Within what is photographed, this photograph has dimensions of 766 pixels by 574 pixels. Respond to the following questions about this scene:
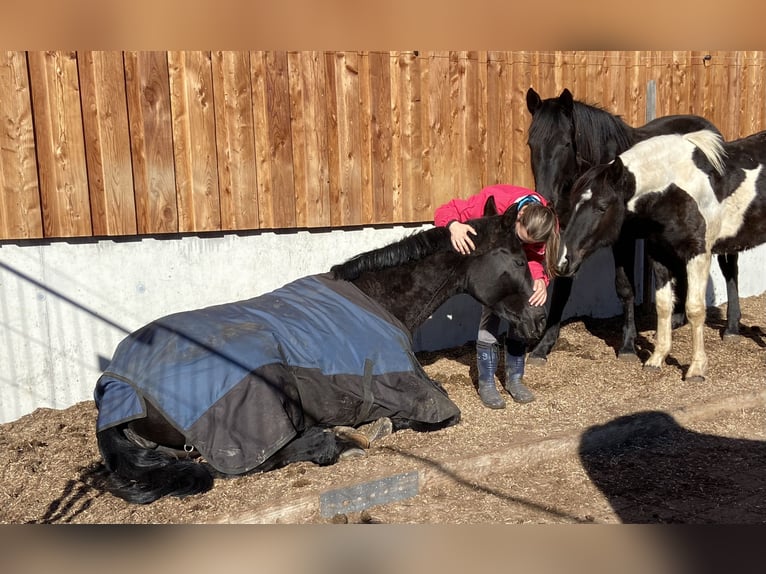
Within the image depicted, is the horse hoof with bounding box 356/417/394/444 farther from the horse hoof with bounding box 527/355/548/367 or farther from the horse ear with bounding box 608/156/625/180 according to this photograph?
the horse ear with bounding box 608/156/625/180

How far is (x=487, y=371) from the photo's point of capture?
5.38 metres

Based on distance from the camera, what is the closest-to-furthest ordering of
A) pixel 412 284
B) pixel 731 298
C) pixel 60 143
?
pixel 412 284 → pixel 60 143 → pixel 731 298

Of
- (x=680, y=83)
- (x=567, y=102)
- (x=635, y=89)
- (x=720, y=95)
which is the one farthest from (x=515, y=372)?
(x=720, y=95)

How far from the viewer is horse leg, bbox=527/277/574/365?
6.54 meters

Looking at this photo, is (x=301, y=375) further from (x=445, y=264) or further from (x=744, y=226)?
(x=744, y=226)

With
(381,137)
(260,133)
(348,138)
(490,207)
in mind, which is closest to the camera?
(490,207)

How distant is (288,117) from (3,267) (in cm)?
259

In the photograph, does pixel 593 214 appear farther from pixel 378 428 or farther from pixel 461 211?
pixel 378 428

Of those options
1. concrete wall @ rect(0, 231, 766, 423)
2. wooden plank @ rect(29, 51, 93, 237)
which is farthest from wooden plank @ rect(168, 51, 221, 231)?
wooden plank @ rect(29, 51, 93, 237)

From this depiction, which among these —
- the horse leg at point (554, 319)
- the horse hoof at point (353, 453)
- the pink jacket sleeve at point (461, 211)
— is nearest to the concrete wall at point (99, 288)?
the pink jacket sleeve at point (461, 211)

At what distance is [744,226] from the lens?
240 inches

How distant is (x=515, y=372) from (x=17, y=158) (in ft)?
13.5

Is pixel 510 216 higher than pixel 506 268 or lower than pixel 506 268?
higher

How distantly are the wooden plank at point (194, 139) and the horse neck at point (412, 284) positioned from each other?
1.93 meters
